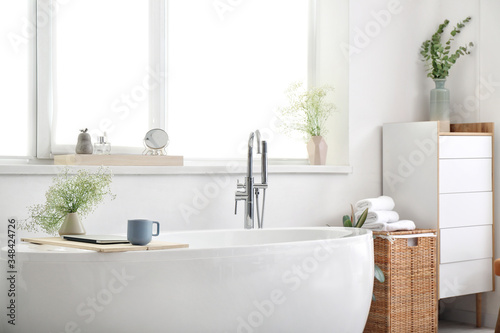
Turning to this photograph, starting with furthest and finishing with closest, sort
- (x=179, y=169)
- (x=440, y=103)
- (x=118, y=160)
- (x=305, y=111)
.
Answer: (x=440, y=103), (x=305, y=111), (x=179, y=169), (x=118, y=160)

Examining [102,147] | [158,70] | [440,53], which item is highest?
[440,53]

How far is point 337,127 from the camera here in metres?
4.15

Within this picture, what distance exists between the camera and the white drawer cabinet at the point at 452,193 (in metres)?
3.91

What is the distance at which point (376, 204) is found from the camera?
152 inches

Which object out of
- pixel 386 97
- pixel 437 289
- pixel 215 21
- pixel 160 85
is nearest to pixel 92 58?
pixel 160 85

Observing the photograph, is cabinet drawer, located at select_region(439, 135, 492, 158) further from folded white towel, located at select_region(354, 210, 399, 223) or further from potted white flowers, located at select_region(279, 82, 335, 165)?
potted white flowers, located at select_region(279, 82, 335, 165)

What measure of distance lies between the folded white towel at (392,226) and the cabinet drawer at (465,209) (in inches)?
8.8

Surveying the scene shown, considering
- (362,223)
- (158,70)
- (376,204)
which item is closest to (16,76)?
(158,70)

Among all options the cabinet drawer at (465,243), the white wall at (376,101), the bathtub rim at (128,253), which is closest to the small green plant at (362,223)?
the white wall at (376,101)

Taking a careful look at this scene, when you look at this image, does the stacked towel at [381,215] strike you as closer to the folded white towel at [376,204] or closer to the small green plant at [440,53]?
the folded white towel at [376,204]

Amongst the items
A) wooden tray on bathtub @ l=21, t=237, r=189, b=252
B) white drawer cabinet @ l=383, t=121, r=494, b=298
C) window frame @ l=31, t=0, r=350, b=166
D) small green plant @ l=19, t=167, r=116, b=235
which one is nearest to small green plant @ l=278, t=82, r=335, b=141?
window frame @ l=31, t=0, r=350, b=166

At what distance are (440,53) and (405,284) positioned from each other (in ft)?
4.92

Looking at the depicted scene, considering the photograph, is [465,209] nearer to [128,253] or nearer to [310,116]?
[310,116]

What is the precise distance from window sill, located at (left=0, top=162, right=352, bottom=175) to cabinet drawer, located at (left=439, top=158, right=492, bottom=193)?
0.54 meters
